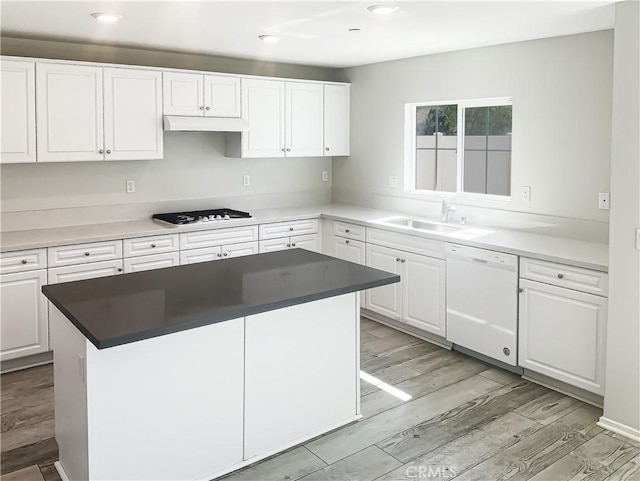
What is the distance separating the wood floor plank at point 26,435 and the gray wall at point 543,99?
3392 mm

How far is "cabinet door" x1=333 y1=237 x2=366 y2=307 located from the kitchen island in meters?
1.79

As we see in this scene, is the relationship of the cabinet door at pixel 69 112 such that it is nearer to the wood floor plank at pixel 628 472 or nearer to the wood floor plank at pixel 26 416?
the wood floor plank at pixel 26 416

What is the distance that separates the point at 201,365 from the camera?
8.71 feet

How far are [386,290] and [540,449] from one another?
2.05 m

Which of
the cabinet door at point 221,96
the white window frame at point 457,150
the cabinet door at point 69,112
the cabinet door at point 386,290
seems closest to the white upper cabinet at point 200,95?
the cabinet door at point 221,96

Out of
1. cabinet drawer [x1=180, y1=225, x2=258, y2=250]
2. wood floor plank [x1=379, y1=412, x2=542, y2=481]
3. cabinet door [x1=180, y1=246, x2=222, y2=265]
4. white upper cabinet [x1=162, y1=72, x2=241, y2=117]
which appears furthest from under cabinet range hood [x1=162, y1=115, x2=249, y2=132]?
wood floor plank [x1=379, y1=412, x2=542, y2=481]

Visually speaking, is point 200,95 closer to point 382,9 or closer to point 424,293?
point 382,9

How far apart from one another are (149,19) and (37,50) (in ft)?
4.11

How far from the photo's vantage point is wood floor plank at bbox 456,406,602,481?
2861 mm

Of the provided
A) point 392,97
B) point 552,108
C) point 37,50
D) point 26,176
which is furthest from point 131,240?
point 552,108

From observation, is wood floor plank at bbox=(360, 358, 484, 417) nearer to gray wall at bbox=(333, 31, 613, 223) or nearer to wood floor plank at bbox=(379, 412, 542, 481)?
wood floor plank at bbox=(379, 412, 542, 481)

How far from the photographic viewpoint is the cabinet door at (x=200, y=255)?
465cm

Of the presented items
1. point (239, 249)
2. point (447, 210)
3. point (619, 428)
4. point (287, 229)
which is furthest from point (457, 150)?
point (619, 428)

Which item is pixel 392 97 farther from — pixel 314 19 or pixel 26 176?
pixel 26 176
